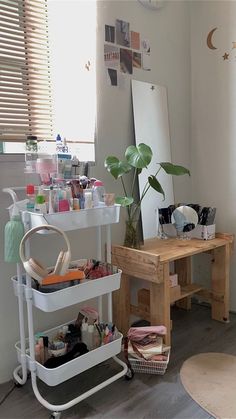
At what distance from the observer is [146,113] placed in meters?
2.46

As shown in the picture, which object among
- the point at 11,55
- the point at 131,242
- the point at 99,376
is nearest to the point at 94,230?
the point at 131,242

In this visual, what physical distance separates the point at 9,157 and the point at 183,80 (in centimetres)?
161

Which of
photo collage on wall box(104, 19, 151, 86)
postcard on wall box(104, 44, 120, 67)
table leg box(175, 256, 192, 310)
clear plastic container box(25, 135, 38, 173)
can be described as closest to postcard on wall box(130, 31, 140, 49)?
photo collage on wall box(104, 19, 151, 86)

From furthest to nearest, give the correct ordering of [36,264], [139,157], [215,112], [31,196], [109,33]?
[215,112]
[109,33]
[139,157]
[31,196]
[36,264]

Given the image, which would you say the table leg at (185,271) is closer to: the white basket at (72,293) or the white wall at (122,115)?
the white wall at (122,115)

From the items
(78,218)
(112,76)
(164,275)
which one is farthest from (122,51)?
(164,275)

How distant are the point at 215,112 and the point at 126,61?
81cm

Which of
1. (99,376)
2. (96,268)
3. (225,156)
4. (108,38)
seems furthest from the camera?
(225,156)

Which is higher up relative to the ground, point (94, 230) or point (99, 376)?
point (94, 230)

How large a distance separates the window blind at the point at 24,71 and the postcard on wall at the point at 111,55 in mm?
375

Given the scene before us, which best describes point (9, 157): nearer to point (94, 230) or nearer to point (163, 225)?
point (94, 230)

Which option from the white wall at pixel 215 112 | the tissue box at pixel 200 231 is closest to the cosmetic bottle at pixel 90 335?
the tissue box at pixel 200 231

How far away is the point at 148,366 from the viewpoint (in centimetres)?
192

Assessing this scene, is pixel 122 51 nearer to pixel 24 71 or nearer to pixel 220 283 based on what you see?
pixel 24 71
